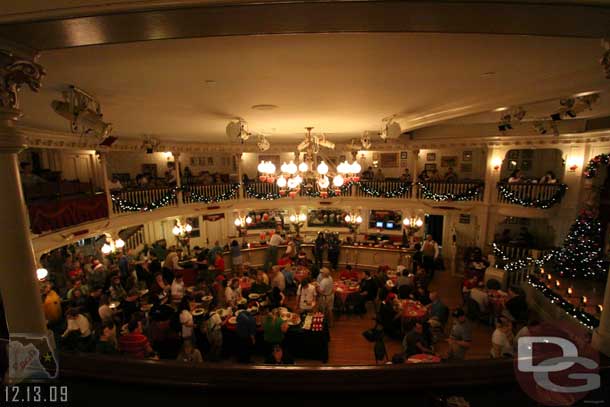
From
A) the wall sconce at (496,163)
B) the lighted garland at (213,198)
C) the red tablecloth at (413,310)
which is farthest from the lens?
the lighted garland at (213,198)

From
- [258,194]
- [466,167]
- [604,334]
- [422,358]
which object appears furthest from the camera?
[258,194]

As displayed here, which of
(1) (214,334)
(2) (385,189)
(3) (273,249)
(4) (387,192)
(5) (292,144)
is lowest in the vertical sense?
(1) (214,334)

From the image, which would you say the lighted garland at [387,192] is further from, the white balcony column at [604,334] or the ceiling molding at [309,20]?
the ceiling molding at [309,20]

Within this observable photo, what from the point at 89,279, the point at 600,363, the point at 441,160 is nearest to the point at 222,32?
the point at 600,363

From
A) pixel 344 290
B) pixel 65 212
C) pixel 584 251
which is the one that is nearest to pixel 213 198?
pixel 65 212

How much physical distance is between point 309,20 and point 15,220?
2.75m

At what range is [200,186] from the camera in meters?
12.9

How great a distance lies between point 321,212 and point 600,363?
1365cm

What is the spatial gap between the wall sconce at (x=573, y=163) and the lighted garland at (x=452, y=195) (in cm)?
272

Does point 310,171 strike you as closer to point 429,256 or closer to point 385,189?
point 385,189

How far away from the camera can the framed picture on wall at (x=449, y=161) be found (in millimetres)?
13609

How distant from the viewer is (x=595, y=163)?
28.0 ft

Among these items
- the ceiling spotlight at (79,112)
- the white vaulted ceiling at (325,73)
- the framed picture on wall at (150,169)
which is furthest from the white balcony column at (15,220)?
the framed picture on wall at (150,169)

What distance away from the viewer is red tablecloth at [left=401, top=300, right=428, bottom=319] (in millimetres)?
7324
